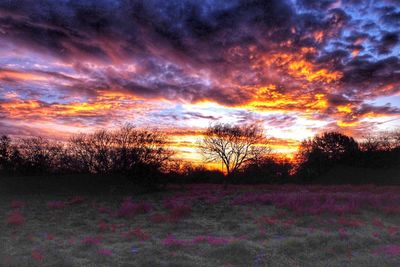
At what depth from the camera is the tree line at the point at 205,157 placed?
1470 inches

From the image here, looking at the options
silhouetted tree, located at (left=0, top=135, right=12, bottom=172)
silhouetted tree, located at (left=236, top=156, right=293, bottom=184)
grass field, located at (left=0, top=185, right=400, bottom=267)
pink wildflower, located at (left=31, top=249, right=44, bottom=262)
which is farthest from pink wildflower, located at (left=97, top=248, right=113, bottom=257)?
silhouetted tree, located at (left=0, top=135, right=12, bottom=172)

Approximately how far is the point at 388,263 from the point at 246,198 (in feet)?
38.1

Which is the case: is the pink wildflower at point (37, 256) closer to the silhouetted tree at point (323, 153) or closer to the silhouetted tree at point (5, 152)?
the silhouetted tree at point (323, 153)

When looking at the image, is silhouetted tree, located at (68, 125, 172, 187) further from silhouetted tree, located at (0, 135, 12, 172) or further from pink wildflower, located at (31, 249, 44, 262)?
pink wildflower, located at (31, 249, 44, 262)

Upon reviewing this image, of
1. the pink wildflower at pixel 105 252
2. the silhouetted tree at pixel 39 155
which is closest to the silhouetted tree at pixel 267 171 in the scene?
the silhouetted tree at pixel 39 155

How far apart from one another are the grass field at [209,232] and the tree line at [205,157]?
14871 mm

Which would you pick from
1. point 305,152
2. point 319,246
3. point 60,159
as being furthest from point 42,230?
point 305,152

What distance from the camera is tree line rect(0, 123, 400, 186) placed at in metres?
37.3

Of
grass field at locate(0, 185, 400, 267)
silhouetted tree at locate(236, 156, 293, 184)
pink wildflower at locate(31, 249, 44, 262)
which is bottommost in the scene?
pink wildflower at locate(31, 249, 44, 262)

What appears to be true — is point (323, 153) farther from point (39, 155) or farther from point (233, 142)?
point (39, 155)

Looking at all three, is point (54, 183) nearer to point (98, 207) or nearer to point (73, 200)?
point (73, 200)

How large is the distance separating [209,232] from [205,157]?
94.7ft

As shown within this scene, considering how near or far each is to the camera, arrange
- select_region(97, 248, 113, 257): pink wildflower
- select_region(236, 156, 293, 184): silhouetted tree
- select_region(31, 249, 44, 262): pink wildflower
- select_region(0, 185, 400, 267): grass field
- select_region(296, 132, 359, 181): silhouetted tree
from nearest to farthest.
A: select_region(31, 249, 44, 262): pink wildflower
select_region(0, 185, 400, 267): grass field
select_region(97, 248, 113, 257): pink wildflower
select_region(236, 156, 293, 184): silhouetted tree
select_region(296, 132, 359, 181): silhouetted tree

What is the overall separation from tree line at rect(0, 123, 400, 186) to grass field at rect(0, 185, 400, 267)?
14871 millimetres
